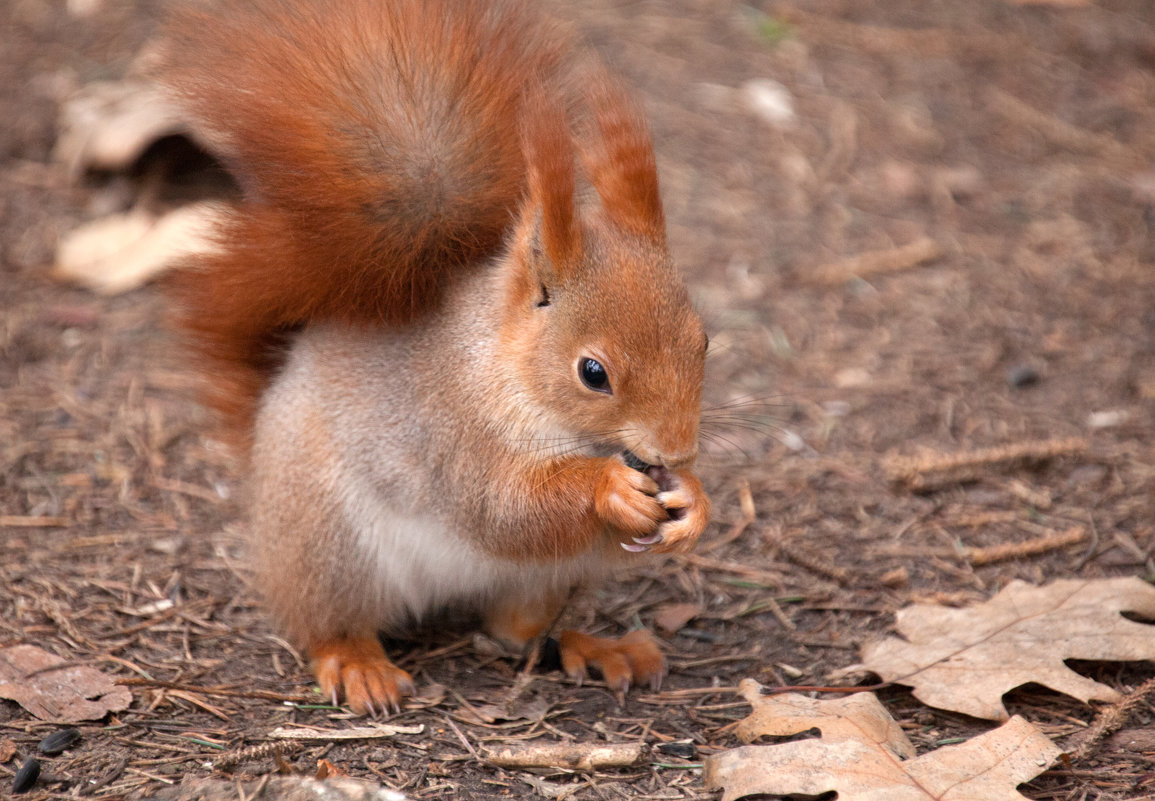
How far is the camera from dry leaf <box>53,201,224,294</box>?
A: 3432 mm

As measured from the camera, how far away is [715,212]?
12.6ft

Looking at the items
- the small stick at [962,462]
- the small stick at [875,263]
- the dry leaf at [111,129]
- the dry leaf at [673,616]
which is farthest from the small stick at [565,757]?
the dry leaf at [111,129]

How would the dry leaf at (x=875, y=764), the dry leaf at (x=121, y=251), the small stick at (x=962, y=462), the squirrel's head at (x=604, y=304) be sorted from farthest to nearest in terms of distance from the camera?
the dry leaf at (x=121, y=251), the small stick at (x=962, y=462), the squirrel's head at (x=604, y=304), the dry leaf at (x=875, y=764)

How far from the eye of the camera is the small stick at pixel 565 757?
187 centimetres

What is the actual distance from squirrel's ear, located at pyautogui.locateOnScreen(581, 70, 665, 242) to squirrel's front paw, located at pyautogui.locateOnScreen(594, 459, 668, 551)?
1.32 ft

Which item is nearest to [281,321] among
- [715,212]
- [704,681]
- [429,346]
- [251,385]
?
[251,385]

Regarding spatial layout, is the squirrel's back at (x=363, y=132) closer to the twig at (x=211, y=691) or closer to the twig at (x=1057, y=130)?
the twig at (x=211, y=691)

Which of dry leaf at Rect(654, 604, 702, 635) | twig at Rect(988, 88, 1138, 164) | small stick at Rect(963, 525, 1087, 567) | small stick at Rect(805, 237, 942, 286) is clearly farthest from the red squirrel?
twig at Rect(988, 88, 1138, 164)

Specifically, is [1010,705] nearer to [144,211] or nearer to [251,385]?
[251,385]

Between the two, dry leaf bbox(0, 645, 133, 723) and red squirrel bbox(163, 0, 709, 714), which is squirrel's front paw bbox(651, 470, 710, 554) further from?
dry leaf bbox(0, 645, 133, 723)

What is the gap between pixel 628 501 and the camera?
1.84 metres

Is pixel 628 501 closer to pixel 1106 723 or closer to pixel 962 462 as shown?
pixel 1106 723

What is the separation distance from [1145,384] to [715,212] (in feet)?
4.69

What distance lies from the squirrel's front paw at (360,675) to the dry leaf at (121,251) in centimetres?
162
